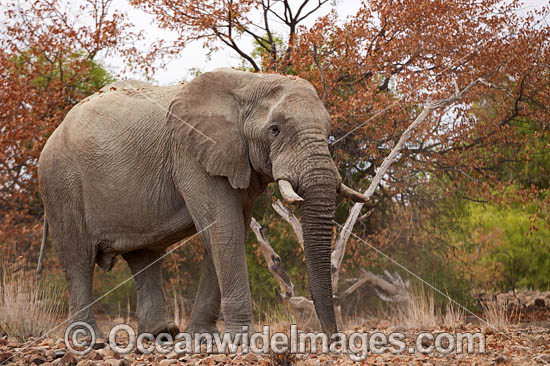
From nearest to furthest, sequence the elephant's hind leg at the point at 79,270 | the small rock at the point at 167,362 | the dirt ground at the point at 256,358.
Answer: the dirt ground at the point at 256,358
the small rock at the point at 167,362
the elephant's hind leg at the point at 79,270

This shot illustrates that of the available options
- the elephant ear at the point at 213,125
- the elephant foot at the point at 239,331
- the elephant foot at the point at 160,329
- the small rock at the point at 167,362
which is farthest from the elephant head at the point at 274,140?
the elephant foot at the point at 160,329

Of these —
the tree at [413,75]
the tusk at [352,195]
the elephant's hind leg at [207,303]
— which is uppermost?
the tree at [413,75]

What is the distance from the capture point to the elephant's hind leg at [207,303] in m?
7.10

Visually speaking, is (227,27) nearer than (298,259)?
Yes

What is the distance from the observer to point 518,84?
1177 cm

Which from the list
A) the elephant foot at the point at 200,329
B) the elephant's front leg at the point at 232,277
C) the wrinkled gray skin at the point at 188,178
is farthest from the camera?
the elephant foot at the point at 200,329

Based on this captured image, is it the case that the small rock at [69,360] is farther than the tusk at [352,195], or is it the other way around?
the tusk at [352,195]

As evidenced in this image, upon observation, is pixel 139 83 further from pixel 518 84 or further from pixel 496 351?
pixel 518 84

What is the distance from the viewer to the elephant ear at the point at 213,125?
6191 millimetres

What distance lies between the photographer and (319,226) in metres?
5.68

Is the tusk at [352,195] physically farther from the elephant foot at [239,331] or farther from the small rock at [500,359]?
the small rock at [500,359]

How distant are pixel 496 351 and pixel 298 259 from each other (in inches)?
288

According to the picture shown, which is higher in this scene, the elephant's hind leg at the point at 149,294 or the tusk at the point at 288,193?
the tusk at the point at 288,193

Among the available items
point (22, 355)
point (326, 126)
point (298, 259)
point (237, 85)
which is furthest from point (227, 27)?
point (22, 355)
